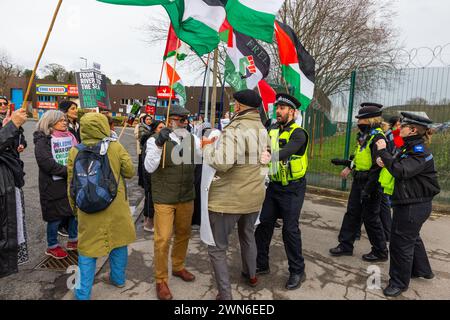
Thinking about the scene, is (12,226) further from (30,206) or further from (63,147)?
(30,206)

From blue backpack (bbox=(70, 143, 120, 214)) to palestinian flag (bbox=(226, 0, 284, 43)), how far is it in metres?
2.34

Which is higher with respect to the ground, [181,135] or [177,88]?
[177,88]

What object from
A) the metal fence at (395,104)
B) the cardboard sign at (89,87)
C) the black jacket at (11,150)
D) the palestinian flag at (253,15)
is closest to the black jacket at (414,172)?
the palestinian flag at (253,15)

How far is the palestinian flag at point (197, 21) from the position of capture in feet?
10.7

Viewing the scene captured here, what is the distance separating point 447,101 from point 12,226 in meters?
7.74

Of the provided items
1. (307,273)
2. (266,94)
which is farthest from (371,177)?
(266,94)

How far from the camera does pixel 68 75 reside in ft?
190

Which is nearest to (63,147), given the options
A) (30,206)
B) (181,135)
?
(181,135)

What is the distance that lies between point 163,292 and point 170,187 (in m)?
1.02

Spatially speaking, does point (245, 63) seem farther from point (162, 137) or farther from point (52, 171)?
point (52, 171)

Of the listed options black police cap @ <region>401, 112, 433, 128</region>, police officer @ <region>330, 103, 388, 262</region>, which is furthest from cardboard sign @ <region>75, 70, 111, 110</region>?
black police cap @ <region>401, 112, 433, 128</region>

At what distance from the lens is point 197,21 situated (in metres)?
3.39

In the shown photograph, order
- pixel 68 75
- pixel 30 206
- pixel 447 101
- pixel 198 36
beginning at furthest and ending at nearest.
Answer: pixel 68 75 < pixel 447 101 < pixel 30 206 < pixel 198 36

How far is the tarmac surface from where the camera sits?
Result: 3197 millimetres
